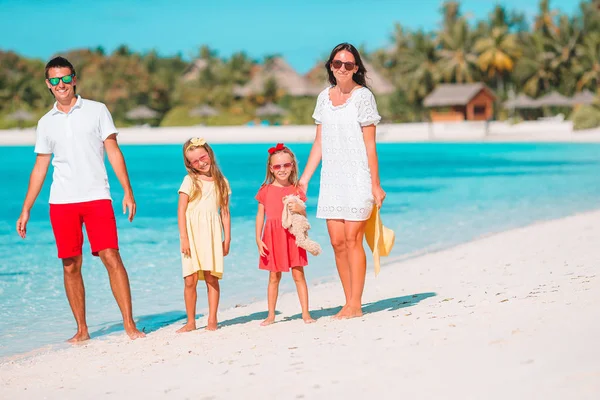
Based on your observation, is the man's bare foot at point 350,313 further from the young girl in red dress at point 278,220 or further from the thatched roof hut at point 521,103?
the thatched roof hut at point 521,103

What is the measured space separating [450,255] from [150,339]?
4502 mm

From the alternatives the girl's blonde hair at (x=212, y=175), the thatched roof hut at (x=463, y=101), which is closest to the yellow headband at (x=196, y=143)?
the girl's blonde hair at (x=212, y=175)

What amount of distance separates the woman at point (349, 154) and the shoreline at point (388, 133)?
46162 mm

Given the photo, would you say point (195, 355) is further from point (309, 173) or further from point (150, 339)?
point (309, 173)

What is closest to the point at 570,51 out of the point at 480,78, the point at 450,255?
the point at 480,78

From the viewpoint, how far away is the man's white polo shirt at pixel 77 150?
517 centimetres

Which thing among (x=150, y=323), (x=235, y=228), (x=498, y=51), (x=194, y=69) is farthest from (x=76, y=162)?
(x=194, y=69)

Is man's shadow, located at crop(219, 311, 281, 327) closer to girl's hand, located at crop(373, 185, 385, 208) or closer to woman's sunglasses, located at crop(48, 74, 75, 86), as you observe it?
girl's hand, located at crop(373, 185, 385, 208)

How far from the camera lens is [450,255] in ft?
29.8

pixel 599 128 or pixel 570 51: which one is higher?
pixel 570 51

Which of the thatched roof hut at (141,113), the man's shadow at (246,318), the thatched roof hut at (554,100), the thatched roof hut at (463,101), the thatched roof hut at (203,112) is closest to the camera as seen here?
the man's shadow at (246,318)

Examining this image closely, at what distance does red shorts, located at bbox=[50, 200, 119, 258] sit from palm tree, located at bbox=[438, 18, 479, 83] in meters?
61.3

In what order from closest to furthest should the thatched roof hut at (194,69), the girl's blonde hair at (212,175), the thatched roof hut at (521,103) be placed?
1. the girl's blonde hair at (212,175)
2. the thatched roof hut at (521,103)
3. the thatched roof hut at (194,69)

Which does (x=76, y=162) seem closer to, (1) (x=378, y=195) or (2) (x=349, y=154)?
(2) (x=349, y=154)
